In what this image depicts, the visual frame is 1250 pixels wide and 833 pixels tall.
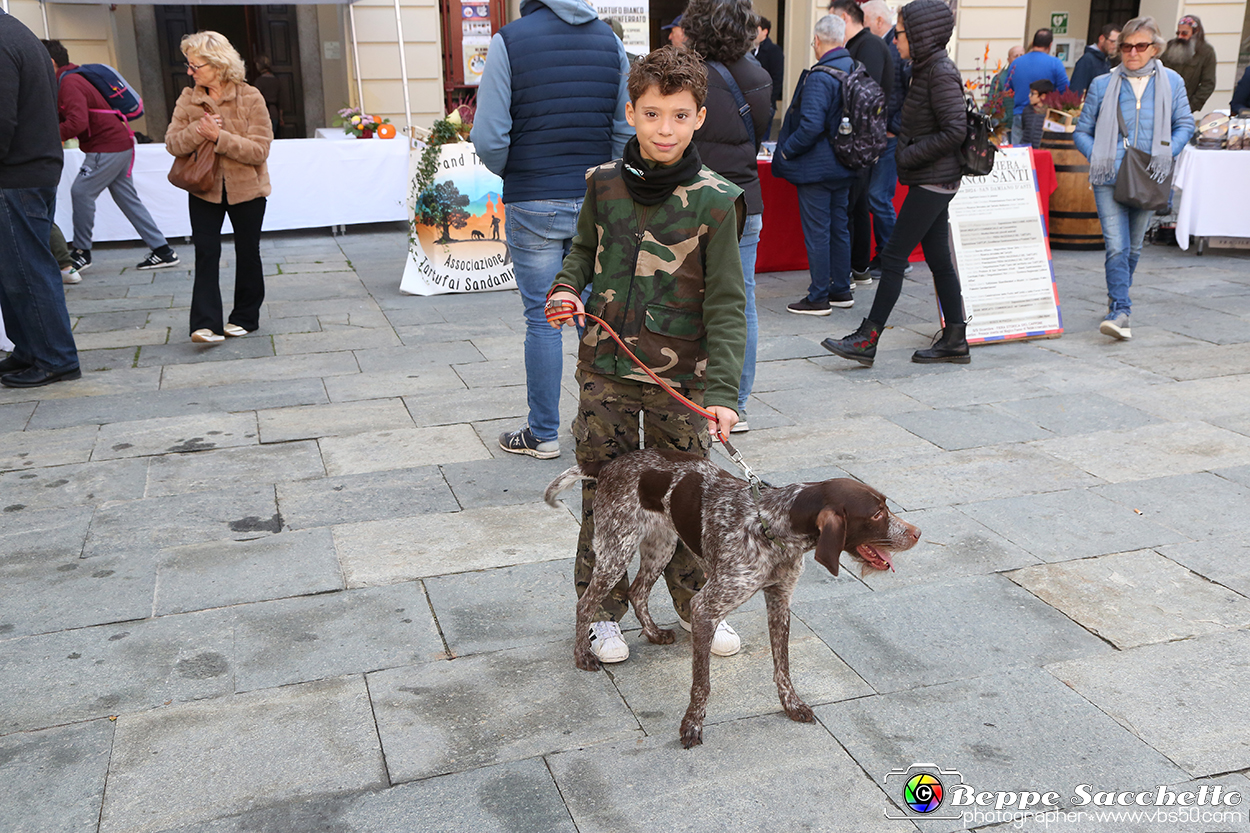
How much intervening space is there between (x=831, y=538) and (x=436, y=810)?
3.83ft

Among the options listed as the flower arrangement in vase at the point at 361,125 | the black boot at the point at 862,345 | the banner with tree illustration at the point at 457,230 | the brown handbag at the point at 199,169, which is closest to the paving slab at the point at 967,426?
the black boot at the point at 862,345

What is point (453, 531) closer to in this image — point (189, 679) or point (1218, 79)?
point (189, 679)

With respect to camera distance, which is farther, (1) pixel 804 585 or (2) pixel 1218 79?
(2) pixel 1218 79

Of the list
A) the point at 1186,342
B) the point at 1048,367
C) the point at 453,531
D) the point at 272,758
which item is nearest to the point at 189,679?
the point at 272,758

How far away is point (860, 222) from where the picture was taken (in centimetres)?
837

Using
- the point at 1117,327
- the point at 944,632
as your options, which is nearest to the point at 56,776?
the point at 944,632

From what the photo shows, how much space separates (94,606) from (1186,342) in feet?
21.3

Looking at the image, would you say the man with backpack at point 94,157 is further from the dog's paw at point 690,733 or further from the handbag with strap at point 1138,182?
the dog's paw at point 690,733

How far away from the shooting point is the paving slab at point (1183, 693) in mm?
2734

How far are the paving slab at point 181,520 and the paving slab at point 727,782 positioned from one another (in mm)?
2044

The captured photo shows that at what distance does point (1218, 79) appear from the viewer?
16.3 meters

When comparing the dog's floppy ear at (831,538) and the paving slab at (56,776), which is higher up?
the dog's floppy ear at (831,538)

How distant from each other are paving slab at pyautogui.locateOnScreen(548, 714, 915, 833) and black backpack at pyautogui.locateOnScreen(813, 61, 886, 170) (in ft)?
16.8

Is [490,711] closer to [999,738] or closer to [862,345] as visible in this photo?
[999,738]
